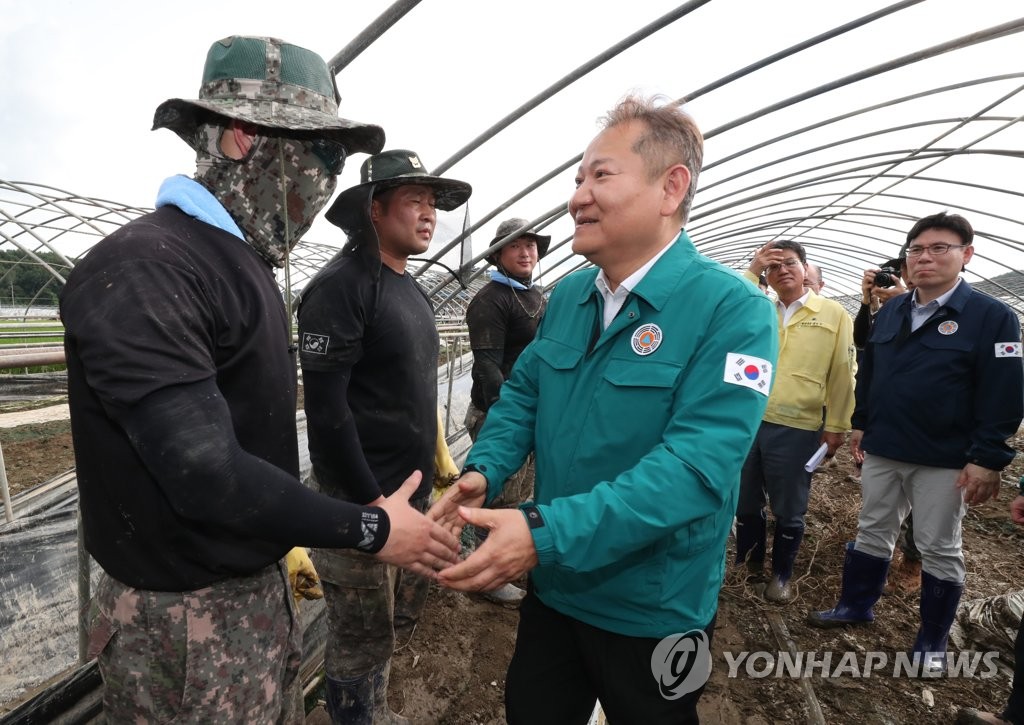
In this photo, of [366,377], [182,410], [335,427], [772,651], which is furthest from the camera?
[772,651]

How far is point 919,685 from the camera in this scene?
273 cm

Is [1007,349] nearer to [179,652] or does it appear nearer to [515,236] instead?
[515,236]

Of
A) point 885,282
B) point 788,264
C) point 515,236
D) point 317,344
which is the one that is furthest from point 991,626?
point 317,344

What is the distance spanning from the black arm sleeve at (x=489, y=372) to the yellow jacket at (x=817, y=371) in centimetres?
181

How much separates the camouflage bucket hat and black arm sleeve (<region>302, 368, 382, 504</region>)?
Answer: 31.0 inches

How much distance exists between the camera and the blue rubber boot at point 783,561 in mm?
3527

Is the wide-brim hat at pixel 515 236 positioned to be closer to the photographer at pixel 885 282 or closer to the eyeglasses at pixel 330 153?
the eyeglasses at pixel 330 153

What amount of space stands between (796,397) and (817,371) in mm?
222

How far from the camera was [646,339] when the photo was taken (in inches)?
54.0

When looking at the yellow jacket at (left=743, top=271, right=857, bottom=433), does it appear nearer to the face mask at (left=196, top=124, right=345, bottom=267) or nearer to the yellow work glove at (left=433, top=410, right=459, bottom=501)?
the yellow work glove at (left=433, top=410, right=459, bottom=501)

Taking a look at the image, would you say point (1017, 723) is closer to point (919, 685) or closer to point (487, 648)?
point (919, 685)

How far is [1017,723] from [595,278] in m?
2.65

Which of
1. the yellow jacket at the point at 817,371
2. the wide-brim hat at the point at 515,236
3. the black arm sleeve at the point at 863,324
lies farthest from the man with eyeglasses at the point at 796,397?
the wide-brim hat at the point at 515,236

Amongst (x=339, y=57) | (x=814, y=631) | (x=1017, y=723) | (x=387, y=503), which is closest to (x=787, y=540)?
(x=814, y=631)
